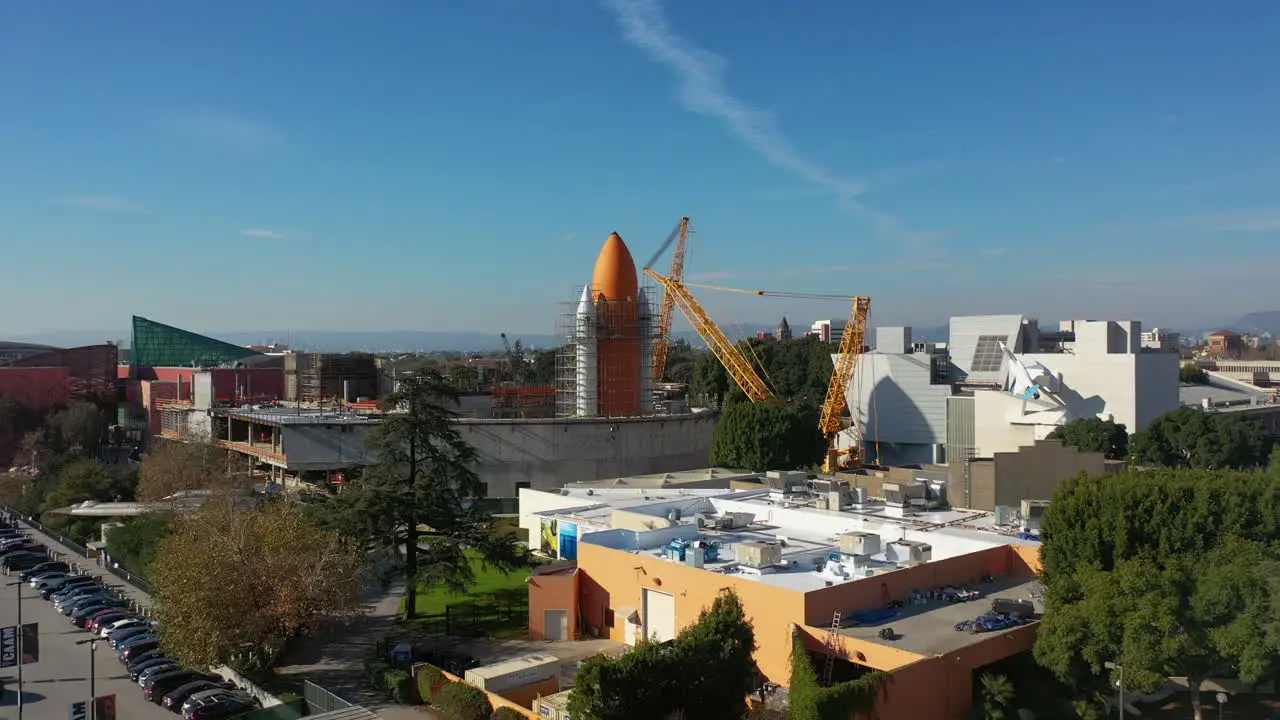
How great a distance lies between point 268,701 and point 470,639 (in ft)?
19.5

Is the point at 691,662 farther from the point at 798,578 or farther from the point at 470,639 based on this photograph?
the point at 470,639

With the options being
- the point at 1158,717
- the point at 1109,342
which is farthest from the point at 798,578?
the point at 1109,342

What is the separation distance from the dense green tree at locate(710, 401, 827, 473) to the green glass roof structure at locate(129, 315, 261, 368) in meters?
76.6

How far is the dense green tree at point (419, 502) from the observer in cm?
2836

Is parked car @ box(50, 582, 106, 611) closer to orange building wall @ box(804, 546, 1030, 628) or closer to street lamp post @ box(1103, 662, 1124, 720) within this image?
orange building wall @ box(804, 546, 1030, 628)

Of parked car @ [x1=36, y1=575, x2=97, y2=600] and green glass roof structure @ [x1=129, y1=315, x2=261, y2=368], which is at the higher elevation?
green glass roof structure @ [x1=129, y1=315, x2=261, y2=368]

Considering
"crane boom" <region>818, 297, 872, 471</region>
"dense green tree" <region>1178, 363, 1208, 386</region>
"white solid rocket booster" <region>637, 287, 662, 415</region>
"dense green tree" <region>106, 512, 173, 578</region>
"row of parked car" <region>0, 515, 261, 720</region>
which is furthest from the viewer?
"dense green tree" <region>1178, 363, 1208, 386</region>

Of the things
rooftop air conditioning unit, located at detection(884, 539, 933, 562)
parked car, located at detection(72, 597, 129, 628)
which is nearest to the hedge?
rooftop air conditioning unit, located at detection(884, 539, 933, 562)

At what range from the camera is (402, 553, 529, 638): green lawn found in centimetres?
2831

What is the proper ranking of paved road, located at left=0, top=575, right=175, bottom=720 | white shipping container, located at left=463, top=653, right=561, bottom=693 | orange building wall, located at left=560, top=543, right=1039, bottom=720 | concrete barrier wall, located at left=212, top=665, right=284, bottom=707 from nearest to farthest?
1. orange building wall, located at left=560, top=543, right=1039, bottom=720
2. white shipping container, located at left=463, top=653, right=561, bottom=693
3. concrete barrier wall, located at left=212, top=665, right=284, bottom=707
4. paved road, located at left=0, top=575, right=175, bottom=720

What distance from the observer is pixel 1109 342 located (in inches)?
2496

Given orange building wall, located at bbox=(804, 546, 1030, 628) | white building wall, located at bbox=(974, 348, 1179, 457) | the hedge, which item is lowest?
the hedge

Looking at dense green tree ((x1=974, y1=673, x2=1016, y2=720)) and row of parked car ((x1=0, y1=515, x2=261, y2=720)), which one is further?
row of parked car ((x1=0, y1=515, x2=261, y2=720))

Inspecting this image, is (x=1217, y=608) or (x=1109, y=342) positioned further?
(x=1109, y=342)
